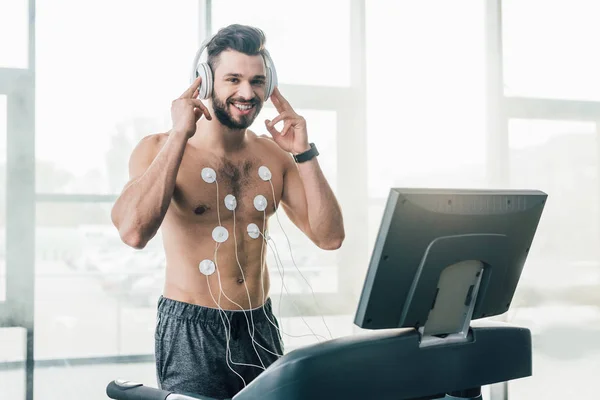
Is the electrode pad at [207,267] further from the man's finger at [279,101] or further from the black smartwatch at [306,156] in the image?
the man's finger at [279,101]

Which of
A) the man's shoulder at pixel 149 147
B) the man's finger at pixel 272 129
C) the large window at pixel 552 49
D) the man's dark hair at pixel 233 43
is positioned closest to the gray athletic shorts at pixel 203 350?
the man's shoulder at pixel 149 147

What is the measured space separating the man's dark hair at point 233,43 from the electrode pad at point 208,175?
28 centimetres

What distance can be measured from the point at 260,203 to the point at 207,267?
0.81 ft

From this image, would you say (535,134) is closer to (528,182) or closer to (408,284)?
(528,182)

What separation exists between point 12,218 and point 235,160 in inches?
50.0

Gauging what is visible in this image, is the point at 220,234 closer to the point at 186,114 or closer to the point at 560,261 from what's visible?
the point at 186,114

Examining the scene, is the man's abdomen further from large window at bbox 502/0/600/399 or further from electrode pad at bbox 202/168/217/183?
large window at bbox 502/0/600/399

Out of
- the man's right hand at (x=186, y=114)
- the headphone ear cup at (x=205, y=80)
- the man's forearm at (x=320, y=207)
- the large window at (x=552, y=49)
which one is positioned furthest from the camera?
the large window at (x=552, y=49)

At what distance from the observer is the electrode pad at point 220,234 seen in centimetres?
178

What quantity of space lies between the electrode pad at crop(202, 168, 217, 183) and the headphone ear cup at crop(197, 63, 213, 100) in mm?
204

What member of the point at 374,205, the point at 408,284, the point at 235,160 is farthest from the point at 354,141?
the point at 408,284

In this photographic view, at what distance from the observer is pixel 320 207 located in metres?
1.87

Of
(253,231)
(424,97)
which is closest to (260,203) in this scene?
(253,231)

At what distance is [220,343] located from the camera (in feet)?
5.57
